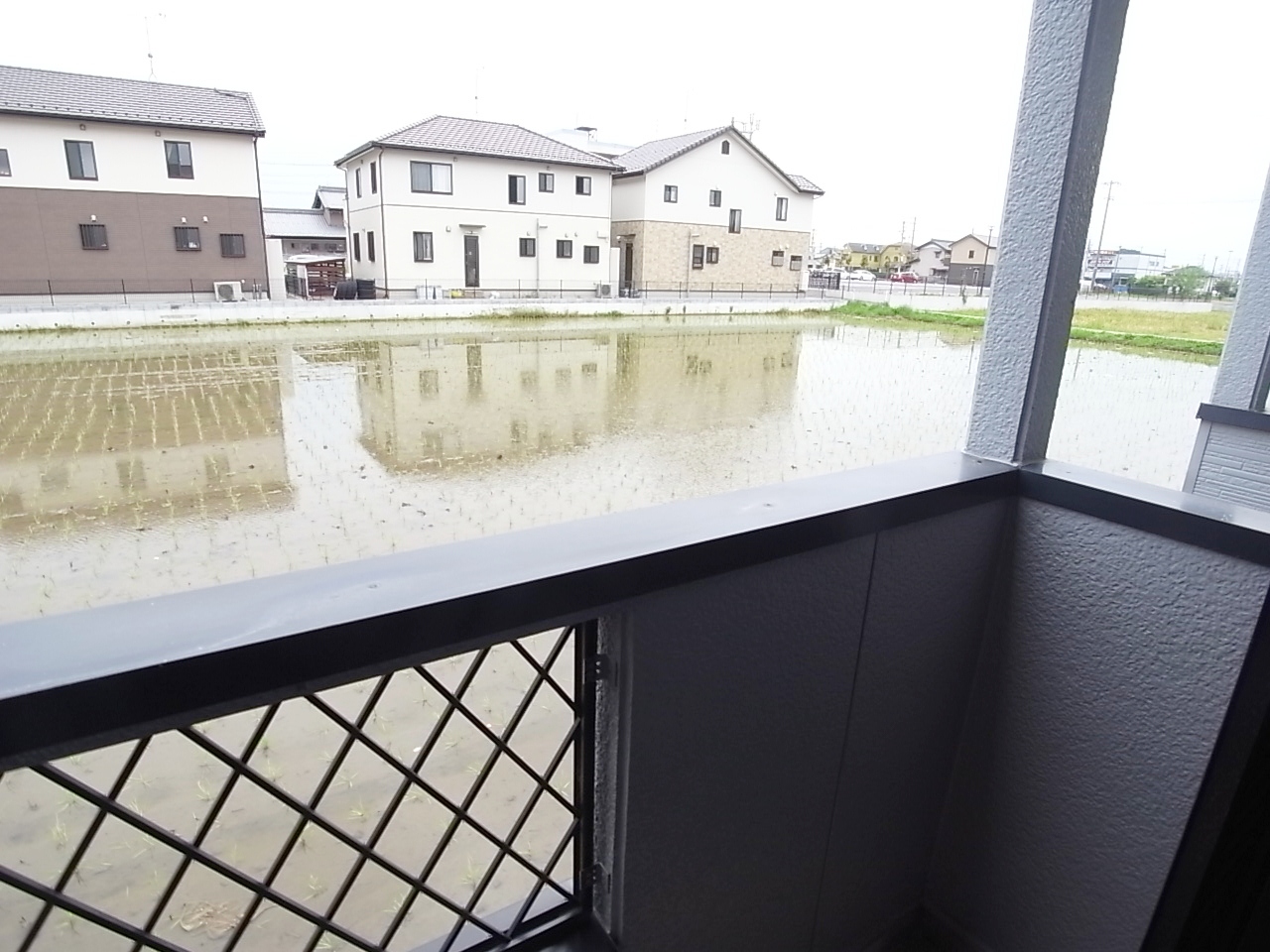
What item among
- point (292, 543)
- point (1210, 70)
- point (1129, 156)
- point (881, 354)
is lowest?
point (292, 543)

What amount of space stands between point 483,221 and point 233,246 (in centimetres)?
996

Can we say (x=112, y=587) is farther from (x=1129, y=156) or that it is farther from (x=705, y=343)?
(x=705, y=343)

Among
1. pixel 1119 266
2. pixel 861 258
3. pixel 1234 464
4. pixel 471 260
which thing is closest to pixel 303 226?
pixel 861 258

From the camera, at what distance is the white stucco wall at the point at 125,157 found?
1.74 meters

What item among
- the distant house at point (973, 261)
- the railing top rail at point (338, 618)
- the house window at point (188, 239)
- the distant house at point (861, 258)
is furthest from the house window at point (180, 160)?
the distant house at point (861, 258)

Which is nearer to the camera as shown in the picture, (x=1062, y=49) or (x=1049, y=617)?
(x=1062, y=49)

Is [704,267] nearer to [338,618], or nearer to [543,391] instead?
[543,391]

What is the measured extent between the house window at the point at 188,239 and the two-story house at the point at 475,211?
82 cm

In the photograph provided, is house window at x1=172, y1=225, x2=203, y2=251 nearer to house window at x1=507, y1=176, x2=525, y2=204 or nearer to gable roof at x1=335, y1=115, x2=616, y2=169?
gable roof at x1=335, y1=115, x2=616, y2=169

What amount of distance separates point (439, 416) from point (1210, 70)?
23.0 feet

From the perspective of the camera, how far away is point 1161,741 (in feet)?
3.33

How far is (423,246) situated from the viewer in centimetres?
877

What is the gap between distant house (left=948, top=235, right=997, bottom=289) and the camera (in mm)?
1199

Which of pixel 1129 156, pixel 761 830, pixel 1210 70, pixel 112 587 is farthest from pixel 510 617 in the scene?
pixel 112 587
